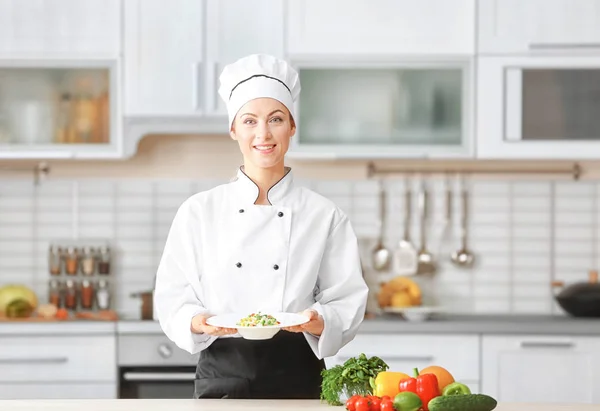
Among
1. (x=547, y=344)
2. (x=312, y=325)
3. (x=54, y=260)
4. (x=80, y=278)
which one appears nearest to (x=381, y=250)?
(x=547, y=344)

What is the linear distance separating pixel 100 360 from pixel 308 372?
1603 millimetres

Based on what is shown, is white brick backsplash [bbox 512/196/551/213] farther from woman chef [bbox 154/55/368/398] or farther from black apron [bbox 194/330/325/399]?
black apron [bbox 194/330/325/399]

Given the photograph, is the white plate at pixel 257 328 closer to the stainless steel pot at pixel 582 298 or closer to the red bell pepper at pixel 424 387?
the red bell pepper at pixel 424 387

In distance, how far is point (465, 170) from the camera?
416 centimetres

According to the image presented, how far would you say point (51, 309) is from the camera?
386cm

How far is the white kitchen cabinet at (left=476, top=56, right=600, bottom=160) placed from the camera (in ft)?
12.5

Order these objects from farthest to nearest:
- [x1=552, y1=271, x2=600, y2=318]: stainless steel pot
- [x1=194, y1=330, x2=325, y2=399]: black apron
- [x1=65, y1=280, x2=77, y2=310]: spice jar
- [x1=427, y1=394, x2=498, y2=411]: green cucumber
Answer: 1. [x1=65, y1=280, x2=77, y2=310]: spice jar
2. [x1=552, y1=271, x2=600, y2=318]: stainless steel pot
3. [x1=194, y1=330, x2=325, y2=399]: black apron
4. [x1=427, y1=394, x2=498, y2=411]: green cucumber

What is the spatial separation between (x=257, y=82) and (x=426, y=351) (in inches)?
68.6

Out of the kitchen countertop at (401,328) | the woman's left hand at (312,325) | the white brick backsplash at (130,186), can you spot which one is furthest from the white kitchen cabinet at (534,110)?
the woman's left hand at (312,325)

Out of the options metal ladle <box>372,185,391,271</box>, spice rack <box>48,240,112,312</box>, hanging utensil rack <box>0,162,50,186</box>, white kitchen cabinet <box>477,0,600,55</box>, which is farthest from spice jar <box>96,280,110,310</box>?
white kitchen cabinet <box>477,0,600,55</box>

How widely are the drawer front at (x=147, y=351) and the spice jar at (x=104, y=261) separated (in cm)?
50

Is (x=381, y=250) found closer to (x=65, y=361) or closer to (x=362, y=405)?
(x=65, y=361)

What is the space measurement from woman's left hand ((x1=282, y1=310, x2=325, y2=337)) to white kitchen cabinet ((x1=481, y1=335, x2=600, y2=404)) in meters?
1.65

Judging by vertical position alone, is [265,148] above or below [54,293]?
above
